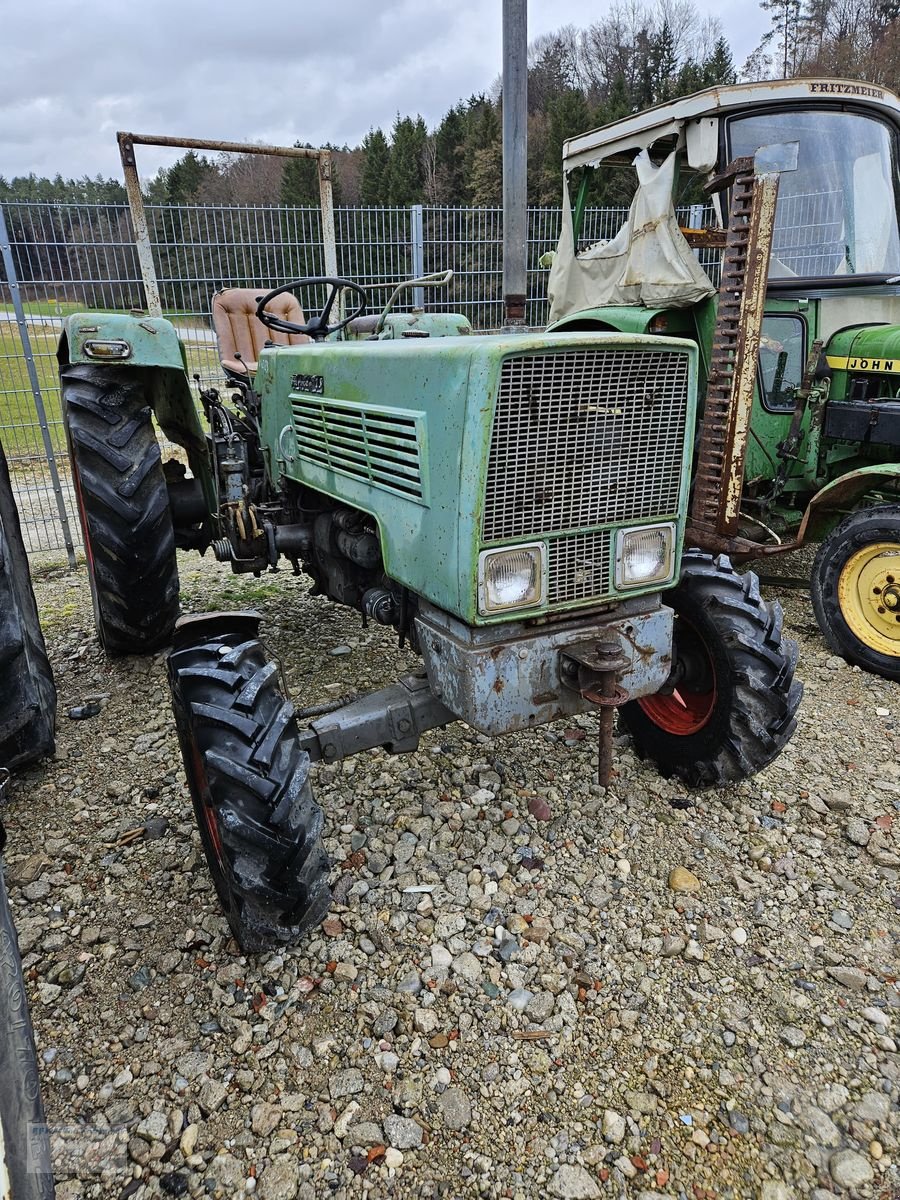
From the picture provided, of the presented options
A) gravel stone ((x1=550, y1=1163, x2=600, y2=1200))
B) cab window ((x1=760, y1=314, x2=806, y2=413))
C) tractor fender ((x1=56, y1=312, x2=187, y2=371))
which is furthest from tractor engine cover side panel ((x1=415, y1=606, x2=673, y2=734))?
cab window ((x1=760, y1=314, x2=806, y2=413))

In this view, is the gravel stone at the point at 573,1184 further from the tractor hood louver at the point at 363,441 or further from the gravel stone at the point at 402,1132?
the tractor hood louver at the point at 363,441

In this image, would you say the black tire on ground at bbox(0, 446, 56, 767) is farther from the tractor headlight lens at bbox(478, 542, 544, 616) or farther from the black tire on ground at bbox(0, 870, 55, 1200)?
the tractor headlight lens at bbox(478, 542, 544, 616)

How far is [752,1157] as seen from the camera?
5.18 ft

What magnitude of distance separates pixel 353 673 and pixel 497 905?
1548 mm

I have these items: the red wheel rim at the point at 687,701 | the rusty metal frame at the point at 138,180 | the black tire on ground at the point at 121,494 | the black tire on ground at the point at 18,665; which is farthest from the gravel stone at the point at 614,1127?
the rusty metal frame at the point at 138,180

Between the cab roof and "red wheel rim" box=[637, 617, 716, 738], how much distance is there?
268 cm

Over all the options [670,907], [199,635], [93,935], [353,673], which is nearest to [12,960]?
[93,935]

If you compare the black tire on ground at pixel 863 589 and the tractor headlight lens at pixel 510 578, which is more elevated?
the tractor headlight lens at pixel 510 578

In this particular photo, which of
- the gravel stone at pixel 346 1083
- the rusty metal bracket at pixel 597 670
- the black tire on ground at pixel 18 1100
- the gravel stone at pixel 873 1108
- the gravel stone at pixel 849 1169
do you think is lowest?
the gravel stone at pixel 873 1108

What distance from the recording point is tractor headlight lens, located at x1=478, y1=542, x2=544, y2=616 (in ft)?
6.17

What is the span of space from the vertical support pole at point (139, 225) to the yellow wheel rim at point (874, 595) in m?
5.30

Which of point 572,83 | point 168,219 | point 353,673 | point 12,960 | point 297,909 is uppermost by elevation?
point 572,83

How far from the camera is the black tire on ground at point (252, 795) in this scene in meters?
1.83

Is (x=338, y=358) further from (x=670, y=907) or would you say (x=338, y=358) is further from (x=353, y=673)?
(x=670, y=907)
